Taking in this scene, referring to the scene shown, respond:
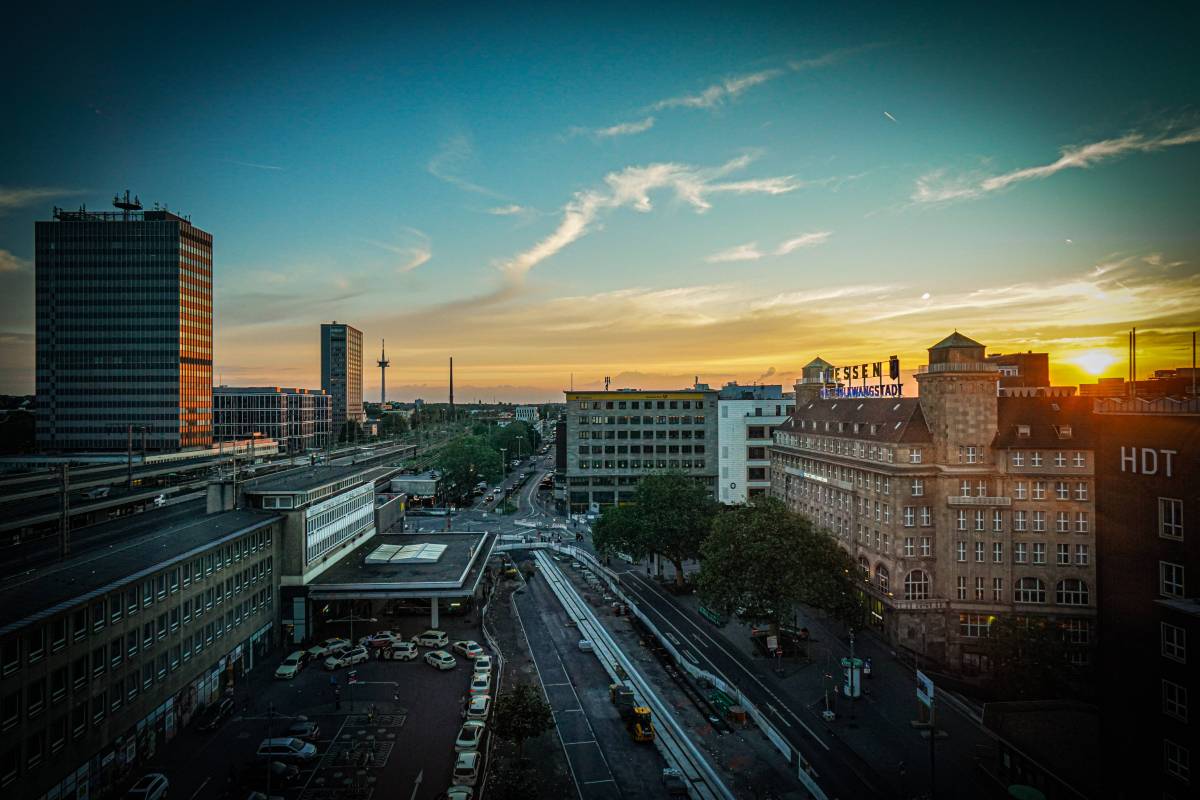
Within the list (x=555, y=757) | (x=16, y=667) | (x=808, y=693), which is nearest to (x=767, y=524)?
(x=808, y=693)

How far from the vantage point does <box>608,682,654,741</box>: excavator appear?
139 feet

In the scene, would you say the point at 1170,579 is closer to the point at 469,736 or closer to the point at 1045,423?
the point at 1045,423

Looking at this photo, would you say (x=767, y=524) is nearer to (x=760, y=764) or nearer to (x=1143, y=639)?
(x=760, y=764)

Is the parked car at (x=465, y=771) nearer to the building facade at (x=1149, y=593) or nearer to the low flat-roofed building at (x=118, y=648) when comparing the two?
the low flat-roofed building at (x=118, y=648)

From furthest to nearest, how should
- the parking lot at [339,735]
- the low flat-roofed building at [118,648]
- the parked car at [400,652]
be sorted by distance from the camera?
the parked car at [400,652], the parking lot at [339,735], the low flat-roofed building at [118,648]

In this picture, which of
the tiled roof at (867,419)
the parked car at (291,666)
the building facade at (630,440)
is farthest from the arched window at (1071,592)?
the building facade at (630,440)

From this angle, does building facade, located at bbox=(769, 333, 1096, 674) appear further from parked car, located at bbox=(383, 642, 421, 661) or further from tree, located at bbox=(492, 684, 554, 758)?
parked car, located at bbox=(383, 642, 421, 661)

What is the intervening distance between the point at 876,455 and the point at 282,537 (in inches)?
2286

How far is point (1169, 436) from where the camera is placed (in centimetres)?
3250

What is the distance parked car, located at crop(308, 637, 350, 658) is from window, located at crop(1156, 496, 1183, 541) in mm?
59258

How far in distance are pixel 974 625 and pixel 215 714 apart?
6223 cm

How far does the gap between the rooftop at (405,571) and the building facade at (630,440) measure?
51496 millimetres

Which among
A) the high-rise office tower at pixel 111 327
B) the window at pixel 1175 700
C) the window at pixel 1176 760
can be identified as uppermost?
the high-rise office tower at pixel 111 327

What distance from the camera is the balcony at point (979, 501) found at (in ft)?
192
